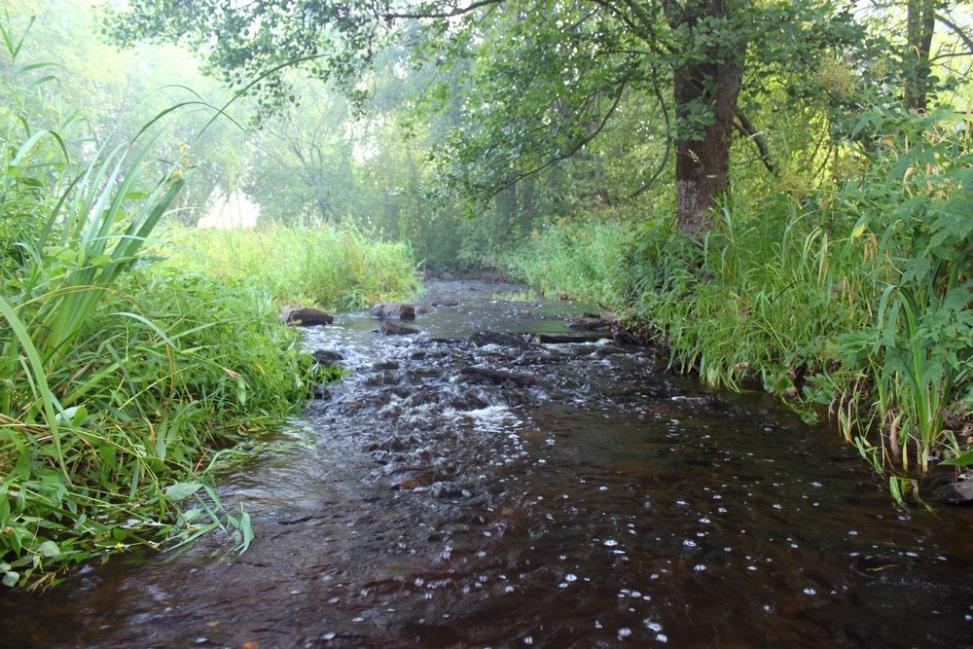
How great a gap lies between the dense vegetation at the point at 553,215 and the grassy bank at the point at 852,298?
0.08ft

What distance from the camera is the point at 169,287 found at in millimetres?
3297

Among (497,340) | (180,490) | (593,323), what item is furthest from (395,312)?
(180,490)

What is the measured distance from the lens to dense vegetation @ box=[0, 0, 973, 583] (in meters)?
2.29

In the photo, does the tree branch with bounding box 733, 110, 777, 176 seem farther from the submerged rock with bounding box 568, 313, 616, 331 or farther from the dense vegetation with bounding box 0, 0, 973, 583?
the submerged rock with bounding box 568, 313, 616, 331

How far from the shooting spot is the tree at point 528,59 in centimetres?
608

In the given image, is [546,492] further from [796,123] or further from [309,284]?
[309,284]

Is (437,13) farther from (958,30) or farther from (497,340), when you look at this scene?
(958,30)

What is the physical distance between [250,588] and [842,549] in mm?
2080

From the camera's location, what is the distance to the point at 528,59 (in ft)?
20.9

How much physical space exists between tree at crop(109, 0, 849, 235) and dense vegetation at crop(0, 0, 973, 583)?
3 cm

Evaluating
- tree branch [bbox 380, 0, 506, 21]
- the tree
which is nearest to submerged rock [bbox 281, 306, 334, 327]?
the tree

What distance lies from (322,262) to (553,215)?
480 centimetres

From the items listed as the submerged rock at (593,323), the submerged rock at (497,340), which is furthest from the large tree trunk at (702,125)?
the submerged rock at (497,340)

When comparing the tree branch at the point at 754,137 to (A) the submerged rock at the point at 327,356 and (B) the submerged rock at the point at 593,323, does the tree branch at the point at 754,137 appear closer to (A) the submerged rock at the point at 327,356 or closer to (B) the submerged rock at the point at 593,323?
(B) the submerged rock at the point at 593,323
